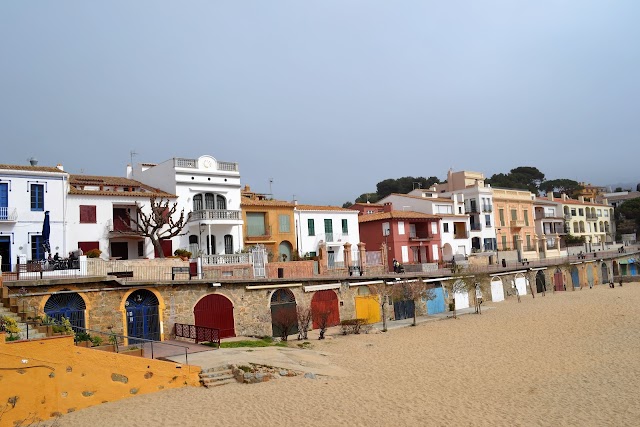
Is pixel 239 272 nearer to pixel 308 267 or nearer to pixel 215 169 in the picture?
pixel 308 267

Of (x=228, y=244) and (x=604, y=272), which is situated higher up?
(x=228, y=244)

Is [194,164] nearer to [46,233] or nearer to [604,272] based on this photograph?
[46,233]

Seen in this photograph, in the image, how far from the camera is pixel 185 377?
1708 cm

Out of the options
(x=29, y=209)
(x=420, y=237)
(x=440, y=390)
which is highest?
(x=29, y=209)

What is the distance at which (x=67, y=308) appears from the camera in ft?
70.5

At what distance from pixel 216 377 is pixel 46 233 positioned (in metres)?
14.4

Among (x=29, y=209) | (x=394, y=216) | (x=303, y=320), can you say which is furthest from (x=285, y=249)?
(x=29, y=209)

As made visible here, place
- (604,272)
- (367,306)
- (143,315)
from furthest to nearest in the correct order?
(604,272) < (367,306) < (143,315)

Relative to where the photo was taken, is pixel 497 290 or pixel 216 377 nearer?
pixel 216 377

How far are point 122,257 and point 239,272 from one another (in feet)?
26.8

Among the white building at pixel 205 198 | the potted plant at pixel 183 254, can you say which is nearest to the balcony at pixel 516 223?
the white building at pixel 205 198

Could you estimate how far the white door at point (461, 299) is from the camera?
38.2 metres

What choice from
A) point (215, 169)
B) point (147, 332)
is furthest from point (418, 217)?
point (147, 332)

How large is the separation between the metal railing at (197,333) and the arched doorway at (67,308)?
4.42 metres
